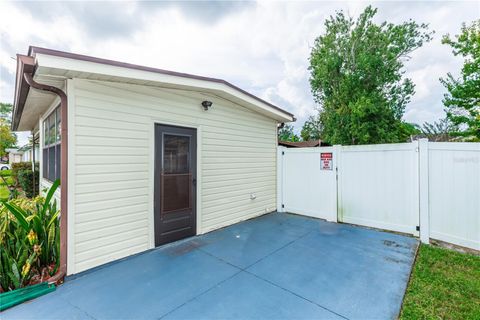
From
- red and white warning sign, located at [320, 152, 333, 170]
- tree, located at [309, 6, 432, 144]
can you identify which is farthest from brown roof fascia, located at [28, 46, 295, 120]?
tree, located at [309, 6, 432, 144]

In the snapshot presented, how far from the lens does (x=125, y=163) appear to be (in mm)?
3506

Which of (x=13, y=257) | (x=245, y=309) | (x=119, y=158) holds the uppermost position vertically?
(x=119, y=158)

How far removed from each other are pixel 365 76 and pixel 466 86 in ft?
19.8

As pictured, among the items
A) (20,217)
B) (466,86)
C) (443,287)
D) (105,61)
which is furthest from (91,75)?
(466,86)

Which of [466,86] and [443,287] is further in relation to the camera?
[466,86]

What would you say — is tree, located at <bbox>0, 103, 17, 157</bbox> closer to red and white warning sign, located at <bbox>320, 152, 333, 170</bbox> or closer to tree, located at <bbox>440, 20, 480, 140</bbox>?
red and white warning sign, located at <bbox>320, 152, 333, 170</bbox>

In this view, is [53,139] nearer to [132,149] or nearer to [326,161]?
[132,149]

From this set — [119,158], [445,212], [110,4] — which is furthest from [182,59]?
[445,212]

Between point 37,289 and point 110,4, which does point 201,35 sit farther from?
point 37,289

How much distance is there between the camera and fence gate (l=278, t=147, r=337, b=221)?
5.52m

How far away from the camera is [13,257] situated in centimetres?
280

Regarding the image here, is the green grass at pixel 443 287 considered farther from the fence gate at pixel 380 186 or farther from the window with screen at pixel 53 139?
the window with screen at pixel 53 139

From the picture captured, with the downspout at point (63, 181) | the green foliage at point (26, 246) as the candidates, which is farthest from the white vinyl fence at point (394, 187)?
the green foliage at point (26, 246)

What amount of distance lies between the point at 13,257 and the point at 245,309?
3.05 m
